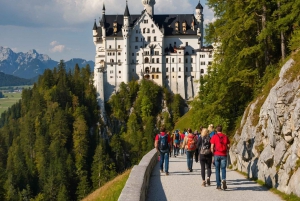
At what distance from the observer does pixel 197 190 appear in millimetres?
16938

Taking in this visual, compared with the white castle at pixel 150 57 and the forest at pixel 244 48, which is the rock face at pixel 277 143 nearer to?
the forest at pixel 244 48

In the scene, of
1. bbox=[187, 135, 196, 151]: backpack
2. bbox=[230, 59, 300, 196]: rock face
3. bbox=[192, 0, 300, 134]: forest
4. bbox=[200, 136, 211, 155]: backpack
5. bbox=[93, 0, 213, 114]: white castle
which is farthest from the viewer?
bbox=[93, 0, 213, 114]: white castle

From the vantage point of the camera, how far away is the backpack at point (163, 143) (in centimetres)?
2122

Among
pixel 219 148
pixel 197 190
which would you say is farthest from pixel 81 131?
pixel 219 148

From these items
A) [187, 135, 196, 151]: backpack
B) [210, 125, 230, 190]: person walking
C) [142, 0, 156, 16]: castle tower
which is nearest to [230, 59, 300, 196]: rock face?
[210, 125, 230, 190]: person walking

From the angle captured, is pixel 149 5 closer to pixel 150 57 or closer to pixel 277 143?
pixel 150 57

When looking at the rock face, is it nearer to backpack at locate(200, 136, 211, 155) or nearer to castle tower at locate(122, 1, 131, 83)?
backpack at locate(200, 136, 211, 155)

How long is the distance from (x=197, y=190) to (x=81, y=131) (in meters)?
96.6

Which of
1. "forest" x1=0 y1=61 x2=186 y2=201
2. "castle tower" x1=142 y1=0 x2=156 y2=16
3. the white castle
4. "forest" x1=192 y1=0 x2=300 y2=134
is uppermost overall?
"castle tower" x1=142 y1=0 x2=156 y2=16

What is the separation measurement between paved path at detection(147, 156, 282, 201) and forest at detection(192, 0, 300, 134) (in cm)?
1153

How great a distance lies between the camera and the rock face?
16031mm

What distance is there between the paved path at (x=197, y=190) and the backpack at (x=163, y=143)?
4.03ft

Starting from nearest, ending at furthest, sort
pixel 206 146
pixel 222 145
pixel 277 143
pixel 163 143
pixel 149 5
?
pixel 222 145 → pixel 206 146 → pixel 277 143 → pixel 163 143 → pixel 149 5

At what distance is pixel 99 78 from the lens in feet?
377
